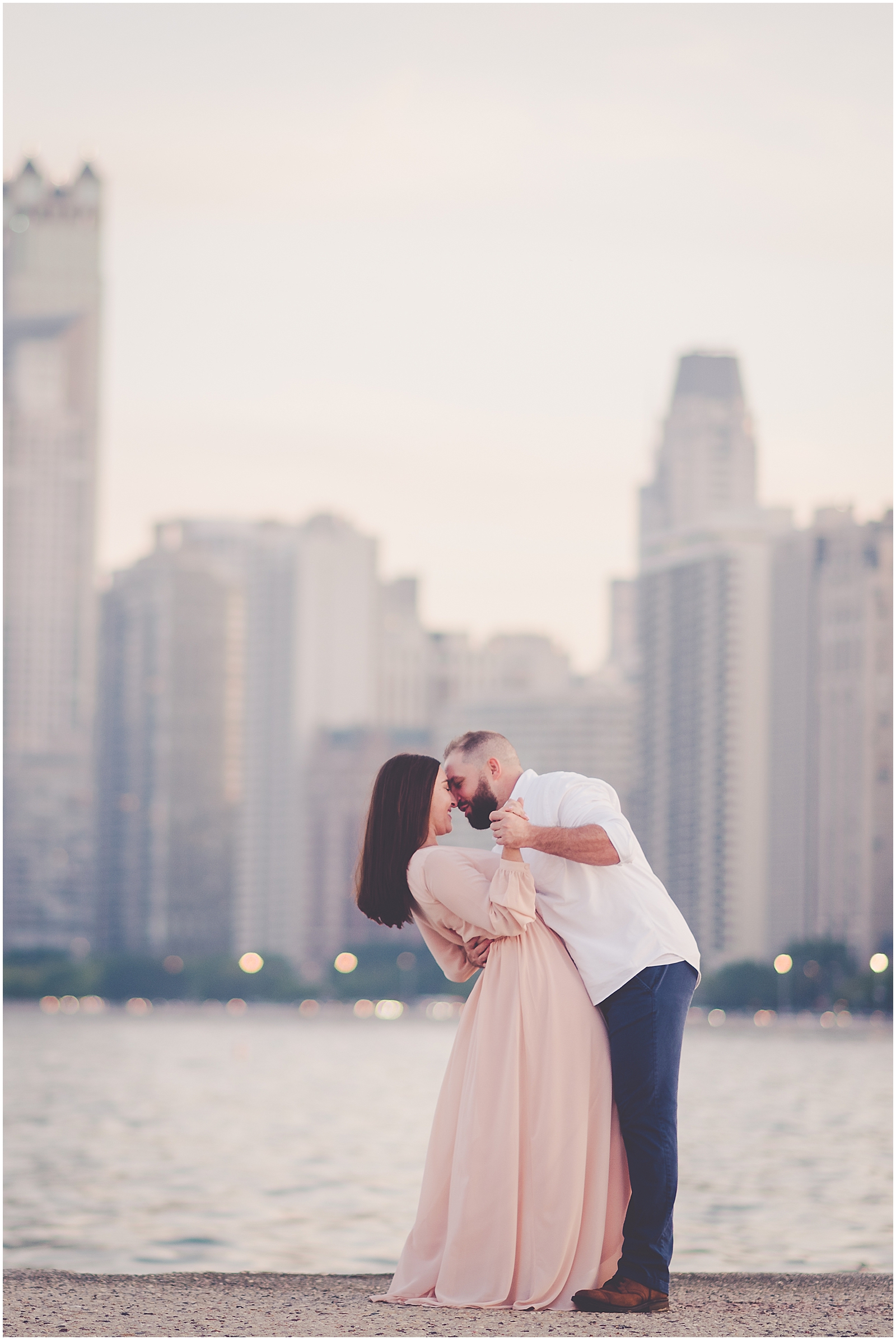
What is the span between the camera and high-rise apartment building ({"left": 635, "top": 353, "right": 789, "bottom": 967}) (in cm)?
13612

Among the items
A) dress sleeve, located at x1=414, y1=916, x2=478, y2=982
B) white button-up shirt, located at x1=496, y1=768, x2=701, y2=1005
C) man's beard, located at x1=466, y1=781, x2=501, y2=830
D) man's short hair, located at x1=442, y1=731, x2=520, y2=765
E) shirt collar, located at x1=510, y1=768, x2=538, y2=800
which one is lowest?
dress sleeve, located at x1=414, y1=916, x2=478, y2=982

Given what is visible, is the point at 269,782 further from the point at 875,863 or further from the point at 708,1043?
the point at 708,1043

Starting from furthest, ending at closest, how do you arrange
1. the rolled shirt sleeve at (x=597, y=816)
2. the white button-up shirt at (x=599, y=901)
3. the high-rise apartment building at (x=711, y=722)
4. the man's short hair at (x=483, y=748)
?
the high-rise apartment building at (x=711, y=722)
the man's short hair at (x=483, y=748)
the white button-up shirt at (x=599, y=901)
the rolled shirt sleeve at (x=597, y=816)

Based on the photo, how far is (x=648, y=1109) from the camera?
6270 mm

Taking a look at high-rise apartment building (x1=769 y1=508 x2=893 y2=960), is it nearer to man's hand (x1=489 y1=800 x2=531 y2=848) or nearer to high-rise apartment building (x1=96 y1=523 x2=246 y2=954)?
high-rise apartment building (x1=96 y1=523 x2=246 y2=954)

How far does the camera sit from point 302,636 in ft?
614

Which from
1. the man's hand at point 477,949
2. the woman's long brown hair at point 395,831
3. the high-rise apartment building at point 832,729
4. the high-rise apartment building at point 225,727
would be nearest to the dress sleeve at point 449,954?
the man's hand at point 477,949

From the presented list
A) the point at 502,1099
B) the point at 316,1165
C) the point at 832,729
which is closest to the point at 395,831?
the point at 502,1099

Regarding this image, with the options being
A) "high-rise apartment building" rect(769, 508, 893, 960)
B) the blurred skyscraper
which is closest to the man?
"high-rise apartment building" rect(769, 508, 893, 960)

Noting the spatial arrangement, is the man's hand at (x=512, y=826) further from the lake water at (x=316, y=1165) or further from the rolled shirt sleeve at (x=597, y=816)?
the lake water at (x=316, y=1165)

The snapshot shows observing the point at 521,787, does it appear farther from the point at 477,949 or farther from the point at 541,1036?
the point at 541,1036

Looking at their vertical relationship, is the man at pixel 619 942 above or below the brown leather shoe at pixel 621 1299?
above

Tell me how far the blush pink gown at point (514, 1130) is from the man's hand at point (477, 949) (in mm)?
38

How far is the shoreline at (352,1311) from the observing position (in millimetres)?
5855
